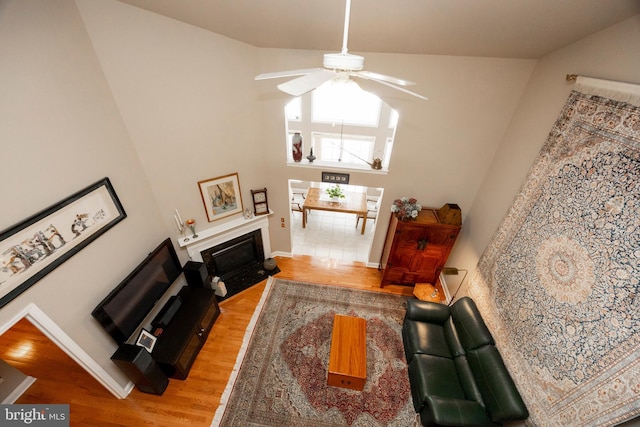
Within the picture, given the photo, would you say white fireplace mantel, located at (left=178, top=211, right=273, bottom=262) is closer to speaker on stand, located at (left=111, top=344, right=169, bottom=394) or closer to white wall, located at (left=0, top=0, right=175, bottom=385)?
white wall, located at (left=0, top=0, right=175, bottom=385)

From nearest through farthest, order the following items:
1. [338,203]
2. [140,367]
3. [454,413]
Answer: [454,413] < [140,367] < [338,203]

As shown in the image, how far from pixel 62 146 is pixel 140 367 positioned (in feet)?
8.41

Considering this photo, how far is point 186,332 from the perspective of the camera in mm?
3453

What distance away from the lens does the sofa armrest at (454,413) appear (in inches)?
101

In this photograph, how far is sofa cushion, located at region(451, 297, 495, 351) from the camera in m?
3.06

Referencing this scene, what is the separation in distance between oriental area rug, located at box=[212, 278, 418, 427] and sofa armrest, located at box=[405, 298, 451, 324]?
545mm

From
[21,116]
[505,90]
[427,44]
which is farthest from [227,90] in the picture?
[505,90]

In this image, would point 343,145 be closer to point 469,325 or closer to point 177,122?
point 177,122

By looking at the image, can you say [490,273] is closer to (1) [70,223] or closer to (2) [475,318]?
(2) [475,318]

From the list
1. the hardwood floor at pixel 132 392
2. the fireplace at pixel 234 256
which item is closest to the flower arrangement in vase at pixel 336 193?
the fireplace at pixel 234 256

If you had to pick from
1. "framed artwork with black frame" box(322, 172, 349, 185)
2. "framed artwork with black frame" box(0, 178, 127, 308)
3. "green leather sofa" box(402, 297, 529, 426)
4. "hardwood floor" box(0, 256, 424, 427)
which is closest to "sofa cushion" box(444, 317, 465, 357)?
"green leather sofa" box(402, 297, 529, 426)

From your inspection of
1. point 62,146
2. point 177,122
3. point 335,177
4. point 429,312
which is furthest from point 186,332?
point 429,312

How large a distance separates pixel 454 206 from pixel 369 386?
10.3ft

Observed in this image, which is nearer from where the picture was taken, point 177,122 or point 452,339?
point 177,122
